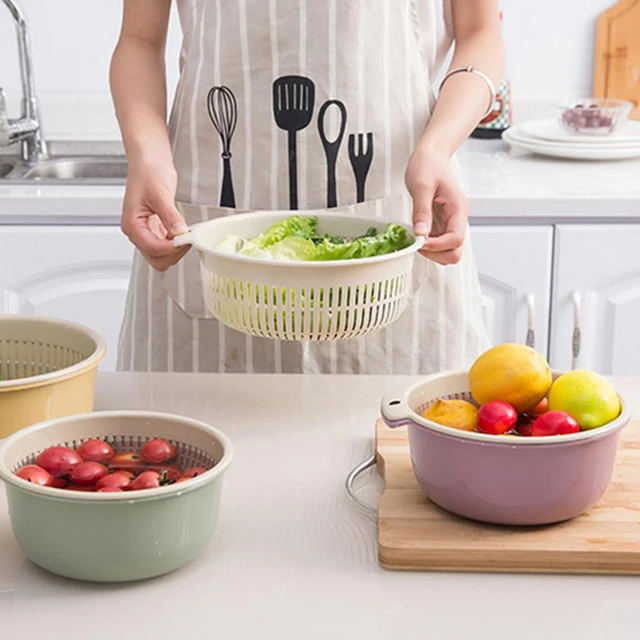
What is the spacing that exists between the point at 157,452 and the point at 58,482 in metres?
0.09

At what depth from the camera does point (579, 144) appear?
93.2 inches

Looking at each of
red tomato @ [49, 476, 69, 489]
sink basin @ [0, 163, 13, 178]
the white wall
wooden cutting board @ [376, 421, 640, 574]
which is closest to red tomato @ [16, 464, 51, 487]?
red tomato @ [49, 476, 69, 489]

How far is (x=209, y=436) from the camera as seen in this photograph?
3.18ft

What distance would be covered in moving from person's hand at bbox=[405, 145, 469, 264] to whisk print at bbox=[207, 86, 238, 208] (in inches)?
11.6

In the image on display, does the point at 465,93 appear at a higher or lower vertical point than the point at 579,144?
higher

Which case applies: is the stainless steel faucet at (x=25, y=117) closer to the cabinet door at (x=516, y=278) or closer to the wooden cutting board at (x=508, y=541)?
the cabinet door at (x=516, y=278)

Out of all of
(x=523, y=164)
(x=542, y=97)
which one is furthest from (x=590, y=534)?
(x=542, y=97)

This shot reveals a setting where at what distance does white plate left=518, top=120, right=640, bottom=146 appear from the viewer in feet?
7.73

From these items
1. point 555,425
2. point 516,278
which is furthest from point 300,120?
point 516,278

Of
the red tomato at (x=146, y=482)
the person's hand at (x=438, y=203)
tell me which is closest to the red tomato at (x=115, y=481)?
the red tomato at (x=146, y=482)

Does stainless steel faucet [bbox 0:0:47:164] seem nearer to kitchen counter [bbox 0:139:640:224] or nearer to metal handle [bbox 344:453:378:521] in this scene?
kitchen counter [bbox 0:139:640:224]

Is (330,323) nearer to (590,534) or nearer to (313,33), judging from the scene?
(590,534)

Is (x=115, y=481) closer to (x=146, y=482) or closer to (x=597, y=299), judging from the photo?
(x=146, y=482)

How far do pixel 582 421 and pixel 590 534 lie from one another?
0.30 feet
